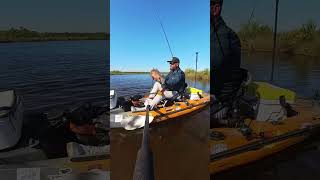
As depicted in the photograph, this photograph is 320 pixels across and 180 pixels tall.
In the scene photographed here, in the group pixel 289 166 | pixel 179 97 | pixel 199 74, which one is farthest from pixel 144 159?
pixel 289 166

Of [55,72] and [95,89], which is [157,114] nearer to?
[95,89]

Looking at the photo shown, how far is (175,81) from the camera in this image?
2.36m

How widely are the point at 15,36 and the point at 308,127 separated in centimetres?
186

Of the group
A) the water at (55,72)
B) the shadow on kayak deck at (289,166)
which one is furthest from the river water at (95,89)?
the shadow on kayak deck at (289,166)

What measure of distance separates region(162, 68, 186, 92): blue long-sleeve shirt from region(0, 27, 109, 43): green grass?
1.32 feet

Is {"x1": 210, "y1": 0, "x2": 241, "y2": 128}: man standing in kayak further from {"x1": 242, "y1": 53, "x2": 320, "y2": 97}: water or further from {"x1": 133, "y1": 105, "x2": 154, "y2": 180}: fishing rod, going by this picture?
{"x1": 133, "y1": 105, "x2": 154, "y2": 180}: fishing rod

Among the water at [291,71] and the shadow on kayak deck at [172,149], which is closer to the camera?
the shadow on kayak deck at [172,149]

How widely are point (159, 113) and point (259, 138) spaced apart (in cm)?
71

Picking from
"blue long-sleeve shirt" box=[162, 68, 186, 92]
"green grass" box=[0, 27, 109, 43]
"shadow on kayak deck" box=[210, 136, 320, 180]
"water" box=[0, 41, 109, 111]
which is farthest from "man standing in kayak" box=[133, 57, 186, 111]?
"shadow on kayak deck" box=[210, 136, 320, 180]

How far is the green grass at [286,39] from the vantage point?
2.55 meters

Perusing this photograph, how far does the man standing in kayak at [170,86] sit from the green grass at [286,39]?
18.5 inches

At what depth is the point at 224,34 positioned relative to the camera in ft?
8.21

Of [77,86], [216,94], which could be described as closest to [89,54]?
[77,86]

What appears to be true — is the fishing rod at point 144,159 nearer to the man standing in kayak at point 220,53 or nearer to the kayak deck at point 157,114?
the kayak deck at point 157,114
